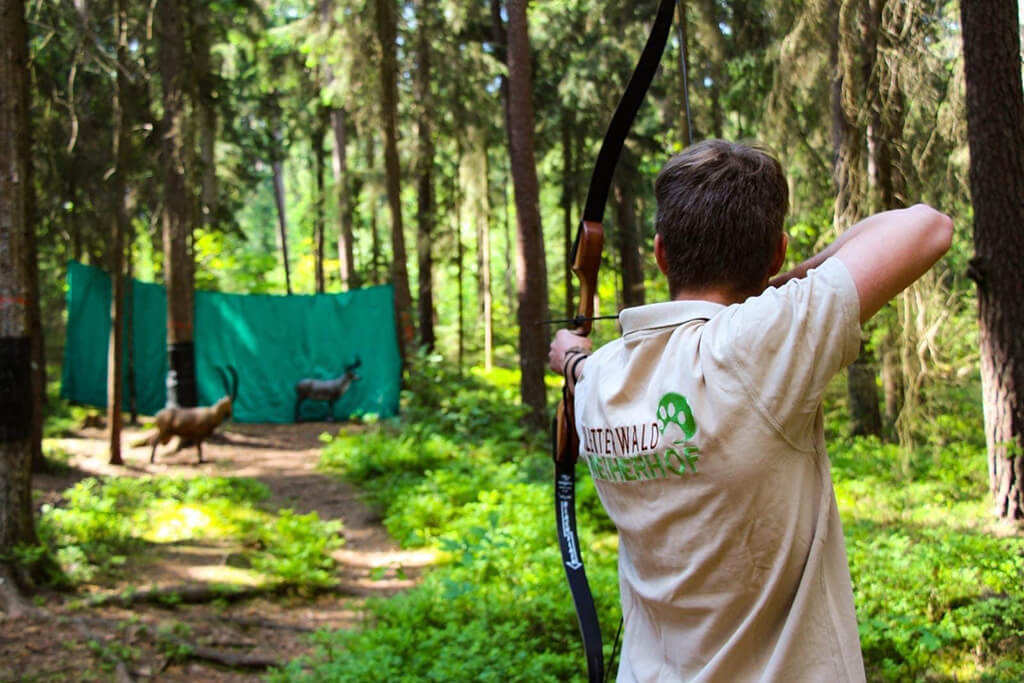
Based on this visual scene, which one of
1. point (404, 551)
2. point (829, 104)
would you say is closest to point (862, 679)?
point (404, 551)

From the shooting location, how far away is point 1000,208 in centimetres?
564

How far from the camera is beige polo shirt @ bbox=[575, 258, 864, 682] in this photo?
124 centimetres

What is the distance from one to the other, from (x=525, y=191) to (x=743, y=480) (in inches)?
348

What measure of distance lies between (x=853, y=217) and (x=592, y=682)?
23.8ft

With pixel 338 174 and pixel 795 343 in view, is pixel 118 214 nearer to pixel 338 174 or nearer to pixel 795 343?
pixel 795 343

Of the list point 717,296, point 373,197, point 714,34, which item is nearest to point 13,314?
point 717,296

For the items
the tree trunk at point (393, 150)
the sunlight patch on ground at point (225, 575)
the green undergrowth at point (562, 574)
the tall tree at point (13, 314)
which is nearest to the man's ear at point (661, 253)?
the green undergrowth at point (562, 574)

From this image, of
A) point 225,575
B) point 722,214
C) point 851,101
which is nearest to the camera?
point 722,214

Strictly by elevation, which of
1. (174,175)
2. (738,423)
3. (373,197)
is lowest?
(738,423)

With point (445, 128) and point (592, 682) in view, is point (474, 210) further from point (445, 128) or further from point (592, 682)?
point (592, 682)

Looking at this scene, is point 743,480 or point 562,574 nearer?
point 743,480

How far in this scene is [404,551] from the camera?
771 centimetres

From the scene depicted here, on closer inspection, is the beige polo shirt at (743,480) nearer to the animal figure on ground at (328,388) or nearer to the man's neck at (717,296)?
the man's neck at (717,296)

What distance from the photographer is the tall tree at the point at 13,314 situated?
5742 mm
